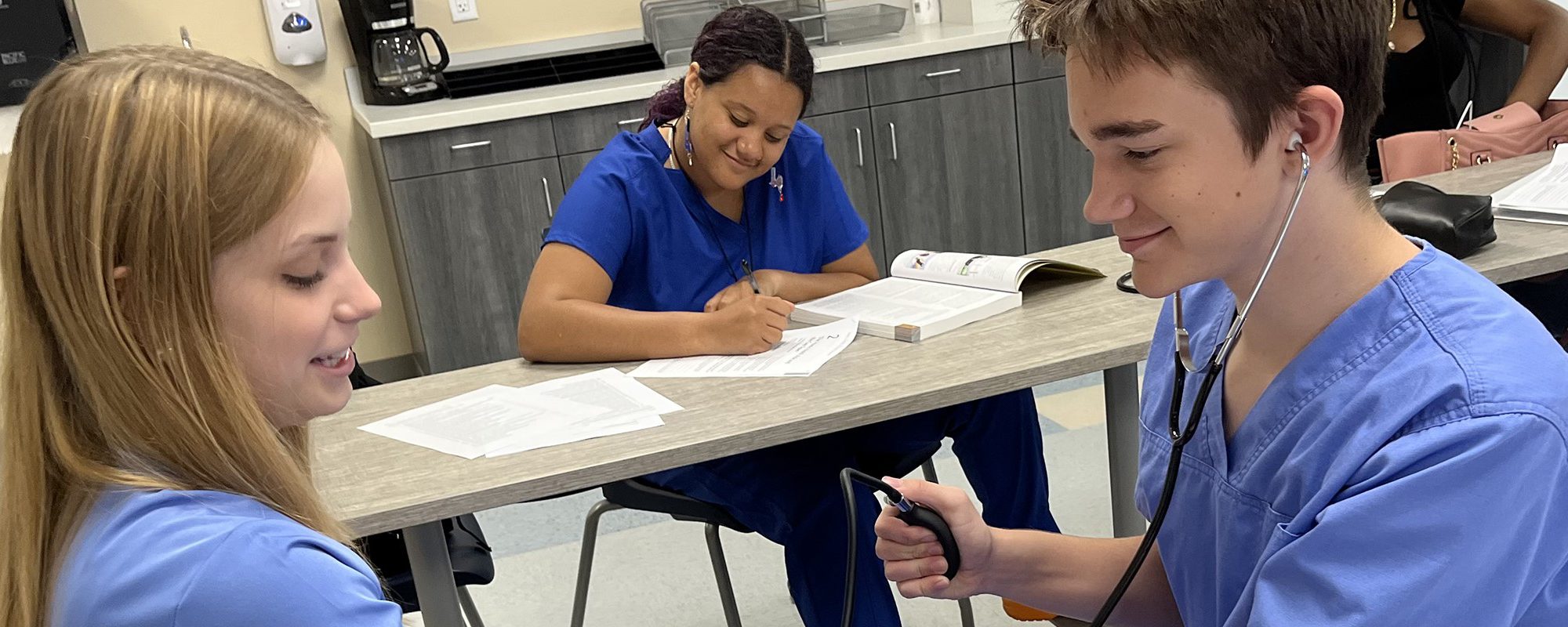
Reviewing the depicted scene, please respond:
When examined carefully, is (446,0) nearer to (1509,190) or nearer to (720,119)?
(720,119)

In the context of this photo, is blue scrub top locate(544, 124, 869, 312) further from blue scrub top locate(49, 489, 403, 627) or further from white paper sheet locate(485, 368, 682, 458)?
blue scrub top locate(49, 489, 403, 627)

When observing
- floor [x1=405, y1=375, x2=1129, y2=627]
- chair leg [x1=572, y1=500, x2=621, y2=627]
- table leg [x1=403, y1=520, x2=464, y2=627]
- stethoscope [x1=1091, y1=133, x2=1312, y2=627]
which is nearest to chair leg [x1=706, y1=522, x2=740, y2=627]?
chair leg [x1=572, y1=500, x2=621, y2=627]

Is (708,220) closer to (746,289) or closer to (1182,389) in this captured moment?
(746,289)

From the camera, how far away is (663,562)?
8.80 feet

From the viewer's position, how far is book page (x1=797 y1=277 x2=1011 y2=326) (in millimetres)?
1825

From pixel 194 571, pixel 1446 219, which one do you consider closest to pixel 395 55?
pixel 1446 219

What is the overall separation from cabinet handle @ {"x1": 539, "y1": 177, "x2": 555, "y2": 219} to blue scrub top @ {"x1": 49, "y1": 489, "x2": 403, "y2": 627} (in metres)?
2.85

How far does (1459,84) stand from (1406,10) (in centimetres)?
40

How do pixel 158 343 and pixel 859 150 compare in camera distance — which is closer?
pixel 158 343

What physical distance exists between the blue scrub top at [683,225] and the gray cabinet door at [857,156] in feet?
4.90

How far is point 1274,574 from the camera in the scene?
873 mm

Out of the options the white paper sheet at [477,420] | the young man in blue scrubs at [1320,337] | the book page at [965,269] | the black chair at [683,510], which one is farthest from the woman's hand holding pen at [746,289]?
the young man in blue scrubs at [1320,337]

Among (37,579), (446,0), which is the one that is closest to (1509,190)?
(37,579)

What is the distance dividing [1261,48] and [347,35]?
347 centimetres
